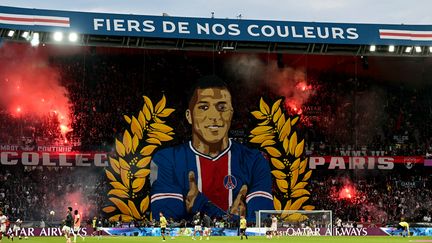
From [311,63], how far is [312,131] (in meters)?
5.19

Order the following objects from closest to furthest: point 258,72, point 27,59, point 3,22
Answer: point 3,22, point 27,59, point 258,72

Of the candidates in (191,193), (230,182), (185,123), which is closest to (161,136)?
(185,123)

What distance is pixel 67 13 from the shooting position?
51.2 m

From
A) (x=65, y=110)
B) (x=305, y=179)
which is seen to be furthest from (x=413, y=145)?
(x=65, y=110)

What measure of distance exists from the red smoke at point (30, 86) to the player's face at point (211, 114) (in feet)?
30.4

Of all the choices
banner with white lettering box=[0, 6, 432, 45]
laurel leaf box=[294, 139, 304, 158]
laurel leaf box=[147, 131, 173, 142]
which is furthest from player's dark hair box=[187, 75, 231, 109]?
laurel leaf box=[294, 139, 304, 158]

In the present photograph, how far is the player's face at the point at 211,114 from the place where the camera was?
5484 cm

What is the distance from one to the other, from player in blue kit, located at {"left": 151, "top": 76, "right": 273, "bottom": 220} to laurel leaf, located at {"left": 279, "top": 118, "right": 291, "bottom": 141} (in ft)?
7.28

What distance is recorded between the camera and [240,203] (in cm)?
5425

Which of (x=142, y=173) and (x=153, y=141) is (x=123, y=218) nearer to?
(x=142, y=173)

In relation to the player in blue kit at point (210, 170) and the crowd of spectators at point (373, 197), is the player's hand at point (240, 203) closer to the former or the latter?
the player in blue kit at point (210, 170)

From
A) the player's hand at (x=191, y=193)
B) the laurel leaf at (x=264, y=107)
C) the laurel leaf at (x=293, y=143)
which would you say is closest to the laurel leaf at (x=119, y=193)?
the player's hand at (x=191, y=193)

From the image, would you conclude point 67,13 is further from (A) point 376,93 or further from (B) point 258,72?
(A) point 376,93

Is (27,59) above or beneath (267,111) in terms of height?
above
